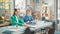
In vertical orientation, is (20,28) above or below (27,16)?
below

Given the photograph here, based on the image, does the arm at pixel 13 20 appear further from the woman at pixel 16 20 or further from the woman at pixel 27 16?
the woman at pixel 27 16

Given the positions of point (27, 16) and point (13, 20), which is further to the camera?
point (27, 16)

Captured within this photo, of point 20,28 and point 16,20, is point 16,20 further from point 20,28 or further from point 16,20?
point 20,28

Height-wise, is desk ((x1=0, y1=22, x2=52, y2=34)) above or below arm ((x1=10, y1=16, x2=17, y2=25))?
below

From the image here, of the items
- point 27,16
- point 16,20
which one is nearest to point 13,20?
point 16,20

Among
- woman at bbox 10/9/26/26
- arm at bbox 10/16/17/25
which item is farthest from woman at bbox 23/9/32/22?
arm at bbox 10/16/17/25

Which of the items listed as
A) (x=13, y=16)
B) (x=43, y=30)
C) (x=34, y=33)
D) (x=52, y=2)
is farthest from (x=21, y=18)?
(x=52, y=2)

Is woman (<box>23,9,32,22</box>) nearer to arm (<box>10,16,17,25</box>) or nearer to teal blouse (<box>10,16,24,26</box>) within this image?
teal blouse (<box>10,16,24,26</box>)

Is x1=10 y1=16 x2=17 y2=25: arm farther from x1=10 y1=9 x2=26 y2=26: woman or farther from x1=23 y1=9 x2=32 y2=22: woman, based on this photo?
x1=23 y1=9 x2=32 y2=22: woman

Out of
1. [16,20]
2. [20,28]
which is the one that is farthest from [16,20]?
[20,28]

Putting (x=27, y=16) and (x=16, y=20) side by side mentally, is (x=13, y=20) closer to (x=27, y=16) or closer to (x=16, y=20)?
(x=16, y=20)

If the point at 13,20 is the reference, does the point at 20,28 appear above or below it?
below

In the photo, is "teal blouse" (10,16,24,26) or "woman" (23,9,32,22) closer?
"teal blouse" (10,16,24,26)

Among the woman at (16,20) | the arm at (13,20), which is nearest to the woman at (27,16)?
the woman at (16,20)
